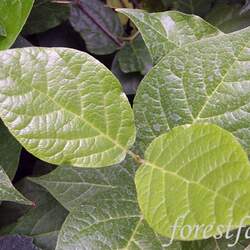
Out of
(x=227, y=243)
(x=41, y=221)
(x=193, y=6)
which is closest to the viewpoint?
(x=227, y=243)

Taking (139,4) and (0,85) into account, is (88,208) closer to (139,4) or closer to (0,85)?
(0,85)

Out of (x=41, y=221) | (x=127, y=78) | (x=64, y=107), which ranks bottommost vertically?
(x=41, y=221)

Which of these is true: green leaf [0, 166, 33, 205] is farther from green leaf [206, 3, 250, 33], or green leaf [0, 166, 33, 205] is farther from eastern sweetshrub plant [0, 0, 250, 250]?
green leaf [206, 3, 250, 33]

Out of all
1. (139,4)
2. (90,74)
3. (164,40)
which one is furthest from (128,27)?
(90,74)

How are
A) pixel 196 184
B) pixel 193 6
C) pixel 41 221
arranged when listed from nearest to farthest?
pixel 196 184 < pixel 41 221 < pixel 193 6

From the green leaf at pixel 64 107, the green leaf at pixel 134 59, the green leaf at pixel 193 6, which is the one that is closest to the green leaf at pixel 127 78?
the green leaf at pixel 134 59

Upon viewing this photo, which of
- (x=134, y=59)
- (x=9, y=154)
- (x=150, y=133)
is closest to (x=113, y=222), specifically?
(x=150, y=133)

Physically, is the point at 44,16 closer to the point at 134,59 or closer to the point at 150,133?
the point at 134,59
